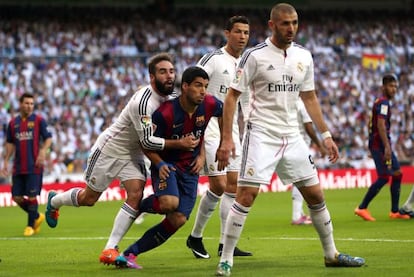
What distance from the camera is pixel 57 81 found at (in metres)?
31.9

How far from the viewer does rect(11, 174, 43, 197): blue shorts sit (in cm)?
1658

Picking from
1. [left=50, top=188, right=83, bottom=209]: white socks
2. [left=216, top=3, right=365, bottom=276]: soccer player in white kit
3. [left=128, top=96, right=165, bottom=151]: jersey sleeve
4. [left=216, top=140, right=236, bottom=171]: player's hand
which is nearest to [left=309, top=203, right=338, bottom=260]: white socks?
[left=216, top=3, right=365, bottom=276]: soccer player in white kit

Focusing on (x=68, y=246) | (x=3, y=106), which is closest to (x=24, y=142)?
(x=68, y=246)

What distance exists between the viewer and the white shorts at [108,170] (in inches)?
431

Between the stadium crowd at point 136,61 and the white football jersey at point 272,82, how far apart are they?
18270 mm

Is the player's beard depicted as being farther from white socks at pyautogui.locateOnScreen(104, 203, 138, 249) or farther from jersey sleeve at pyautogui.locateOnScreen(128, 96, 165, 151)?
white socks at pyautogui.locateOnScreen(104, 203, 138, 249)

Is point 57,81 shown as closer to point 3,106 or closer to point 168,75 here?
point 3,106

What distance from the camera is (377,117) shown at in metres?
16.8

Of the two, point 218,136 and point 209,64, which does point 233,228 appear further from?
point 209,64

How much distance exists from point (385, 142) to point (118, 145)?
6888mm

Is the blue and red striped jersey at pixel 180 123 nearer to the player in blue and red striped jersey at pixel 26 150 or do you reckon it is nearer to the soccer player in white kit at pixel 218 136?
the soccer player in white kit at pixel 218 136

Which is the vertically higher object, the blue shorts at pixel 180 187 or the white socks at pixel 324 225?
the blue shorts at pixel 180 187

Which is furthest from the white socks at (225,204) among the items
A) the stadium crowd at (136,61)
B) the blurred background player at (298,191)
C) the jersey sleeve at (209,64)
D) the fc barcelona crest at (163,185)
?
the stadium crowd at (136,61)

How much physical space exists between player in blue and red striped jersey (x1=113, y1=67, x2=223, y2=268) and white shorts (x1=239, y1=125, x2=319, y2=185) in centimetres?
66
